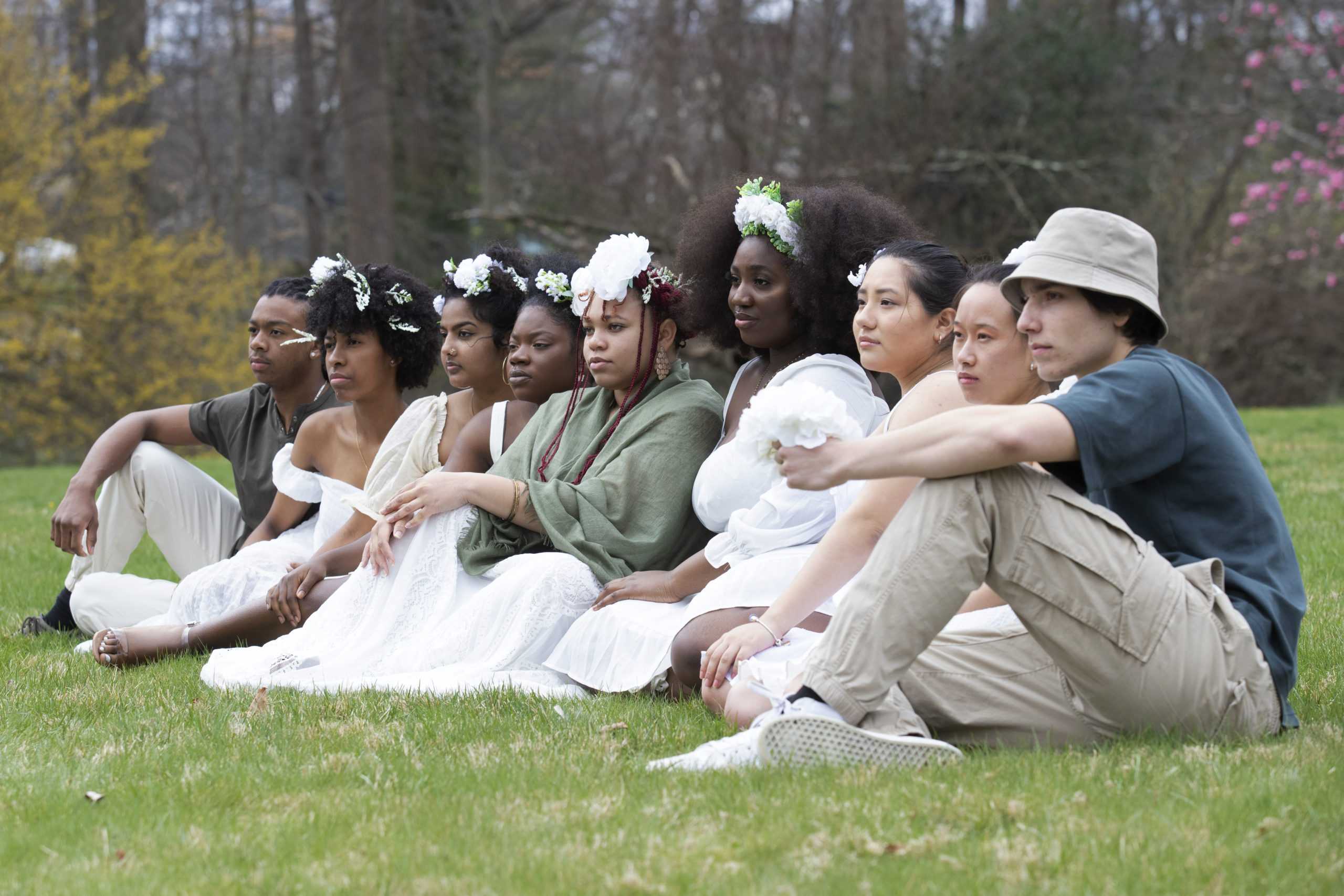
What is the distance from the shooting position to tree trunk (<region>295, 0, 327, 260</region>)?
2028 centimetres

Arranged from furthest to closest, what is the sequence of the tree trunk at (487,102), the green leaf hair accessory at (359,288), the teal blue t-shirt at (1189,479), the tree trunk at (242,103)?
1. the tree trunk at (242,103)
2. the tree trunk at (487,102)
3. the green leaf hair accessory at (359,288)
4. the teal blue t-shirt at (1189,479)

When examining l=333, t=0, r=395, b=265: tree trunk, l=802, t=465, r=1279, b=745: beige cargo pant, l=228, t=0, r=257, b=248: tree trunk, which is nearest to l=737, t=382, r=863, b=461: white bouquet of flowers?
l=802, t=465, r=1279, b=745: beige cargo pant

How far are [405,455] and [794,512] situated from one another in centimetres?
195

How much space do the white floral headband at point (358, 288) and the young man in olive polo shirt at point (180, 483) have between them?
21cm

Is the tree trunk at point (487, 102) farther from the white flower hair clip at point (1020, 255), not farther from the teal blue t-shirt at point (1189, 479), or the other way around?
the teal blue t-shirt at point (1189, 479)

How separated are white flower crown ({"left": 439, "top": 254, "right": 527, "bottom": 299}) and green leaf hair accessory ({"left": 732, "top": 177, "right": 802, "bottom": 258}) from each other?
1.17 m

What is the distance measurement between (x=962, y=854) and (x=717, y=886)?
0.47 metres

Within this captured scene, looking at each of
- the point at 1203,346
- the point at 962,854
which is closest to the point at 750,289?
the point at 962,854

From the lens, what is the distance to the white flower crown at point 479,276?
5684mm

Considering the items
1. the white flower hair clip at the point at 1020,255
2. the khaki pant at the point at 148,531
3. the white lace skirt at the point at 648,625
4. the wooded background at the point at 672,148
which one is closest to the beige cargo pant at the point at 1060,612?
the white flower hair clip at the point at 1020,255

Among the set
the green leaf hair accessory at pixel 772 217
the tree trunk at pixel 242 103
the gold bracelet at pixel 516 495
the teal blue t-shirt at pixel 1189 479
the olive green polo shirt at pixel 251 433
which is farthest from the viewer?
the tree trunk at pixel 242 103

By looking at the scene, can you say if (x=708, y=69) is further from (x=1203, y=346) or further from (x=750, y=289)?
(x=750, y=289)

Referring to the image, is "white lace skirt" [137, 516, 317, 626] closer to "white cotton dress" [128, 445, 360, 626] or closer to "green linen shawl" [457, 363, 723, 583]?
"white cotton dress" [128, 445, 360, 626]

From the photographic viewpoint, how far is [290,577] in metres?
5.51
